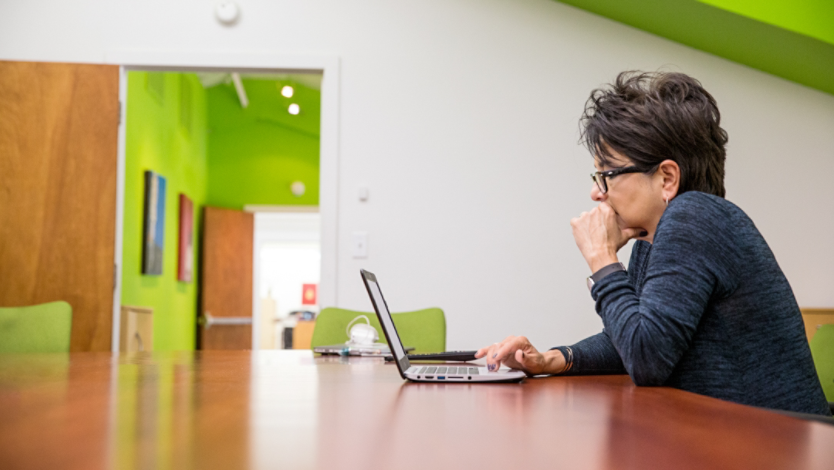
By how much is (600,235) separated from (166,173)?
5.58 m

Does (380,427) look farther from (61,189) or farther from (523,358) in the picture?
(61,189)

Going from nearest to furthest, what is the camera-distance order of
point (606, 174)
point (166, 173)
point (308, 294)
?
point (606, 174) → point (166, 173) → point (308, 294)

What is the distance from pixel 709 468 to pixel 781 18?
369 cm

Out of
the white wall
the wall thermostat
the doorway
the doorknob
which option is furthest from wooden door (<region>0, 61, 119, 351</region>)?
the doorway

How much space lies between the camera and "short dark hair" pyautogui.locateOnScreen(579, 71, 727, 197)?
132 centimetres

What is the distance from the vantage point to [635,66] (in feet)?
13.2

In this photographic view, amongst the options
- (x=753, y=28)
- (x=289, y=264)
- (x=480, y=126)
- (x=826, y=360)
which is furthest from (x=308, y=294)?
(x=826, y=360)

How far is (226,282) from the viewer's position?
7.89 metres

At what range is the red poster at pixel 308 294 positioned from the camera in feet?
47.2

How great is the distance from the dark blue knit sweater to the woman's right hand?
7.6 inches

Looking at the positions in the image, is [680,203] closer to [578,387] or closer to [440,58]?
[578,387]

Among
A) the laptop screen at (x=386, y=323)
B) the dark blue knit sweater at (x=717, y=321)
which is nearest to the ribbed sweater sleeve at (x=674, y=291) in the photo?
the dark blue knit sweater at (x=717, y=321)

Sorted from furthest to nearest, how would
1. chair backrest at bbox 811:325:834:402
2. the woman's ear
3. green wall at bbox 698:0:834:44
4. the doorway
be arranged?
the doorway < green wall at bbox 698:0:834:44 < chair backrest at bbox 811:325:834:402 < the woman's ear

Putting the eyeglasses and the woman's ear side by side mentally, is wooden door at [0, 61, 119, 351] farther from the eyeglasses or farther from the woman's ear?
the woman's ear
